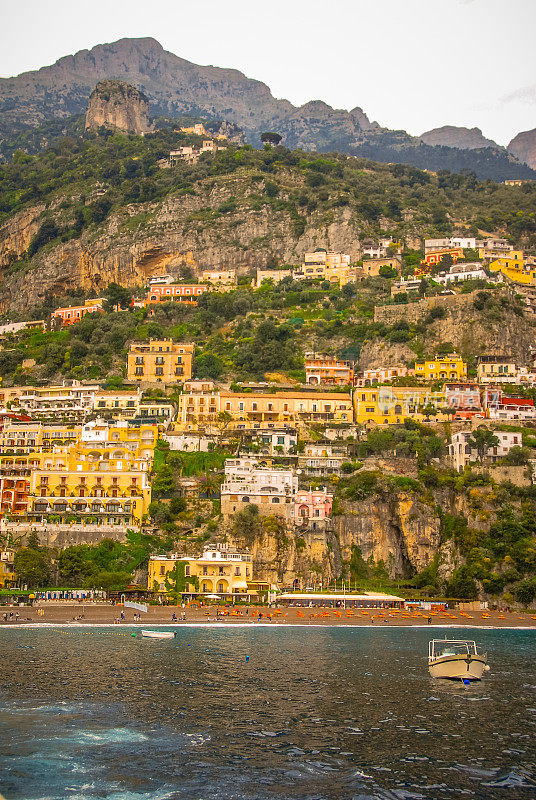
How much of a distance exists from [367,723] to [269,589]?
3734 cm

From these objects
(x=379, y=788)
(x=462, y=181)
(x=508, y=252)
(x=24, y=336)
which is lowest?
(x=379, y=788)

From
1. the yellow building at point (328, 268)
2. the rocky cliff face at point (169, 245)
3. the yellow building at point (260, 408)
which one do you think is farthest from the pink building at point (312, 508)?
the rocky cliff face at point (169, 245)

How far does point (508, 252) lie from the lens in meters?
119

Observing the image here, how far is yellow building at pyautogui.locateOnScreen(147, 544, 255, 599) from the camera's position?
6681 centimetres

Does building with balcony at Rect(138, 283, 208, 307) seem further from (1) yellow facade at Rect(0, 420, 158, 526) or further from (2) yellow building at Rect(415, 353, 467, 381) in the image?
(1) yellow facade at Rect(0, 420, 158, 526)

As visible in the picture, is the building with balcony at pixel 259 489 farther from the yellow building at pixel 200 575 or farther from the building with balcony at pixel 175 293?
the building with balcony at pixel 175 293

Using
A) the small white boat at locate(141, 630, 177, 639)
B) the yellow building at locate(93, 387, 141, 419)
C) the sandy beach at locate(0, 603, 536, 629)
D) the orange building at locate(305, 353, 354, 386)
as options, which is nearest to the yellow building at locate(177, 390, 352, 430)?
the yellow building at locate(93, 387, 141, 419)

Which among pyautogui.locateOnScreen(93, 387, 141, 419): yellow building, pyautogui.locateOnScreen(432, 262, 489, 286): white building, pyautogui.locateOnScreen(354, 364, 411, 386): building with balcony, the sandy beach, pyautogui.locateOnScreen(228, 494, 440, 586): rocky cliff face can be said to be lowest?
Result: the sandy beach

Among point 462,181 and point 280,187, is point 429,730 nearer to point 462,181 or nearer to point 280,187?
point 280,187

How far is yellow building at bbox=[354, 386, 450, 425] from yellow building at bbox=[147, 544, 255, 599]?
82.6ft

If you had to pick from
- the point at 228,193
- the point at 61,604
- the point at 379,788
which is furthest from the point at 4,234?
the point at 379,788

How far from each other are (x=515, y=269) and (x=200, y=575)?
62830mm

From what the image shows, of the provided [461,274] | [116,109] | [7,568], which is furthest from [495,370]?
[116,109]

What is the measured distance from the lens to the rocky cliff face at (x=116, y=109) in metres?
177
